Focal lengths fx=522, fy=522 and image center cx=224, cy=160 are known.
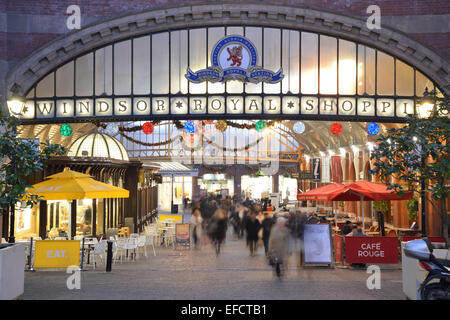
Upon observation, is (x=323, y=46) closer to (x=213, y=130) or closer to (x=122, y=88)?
(x=122, y=88)

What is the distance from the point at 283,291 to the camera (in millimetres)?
11562

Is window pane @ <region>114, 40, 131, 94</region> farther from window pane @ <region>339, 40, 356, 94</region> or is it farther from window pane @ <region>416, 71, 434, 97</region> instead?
window pane @ <region>416, 71, 434, 97</region>

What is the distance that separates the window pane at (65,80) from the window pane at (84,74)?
256 millimetres

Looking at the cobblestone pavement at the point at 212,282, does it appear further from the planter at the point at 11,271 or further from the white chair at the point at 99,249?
the planter at the point at 11,271

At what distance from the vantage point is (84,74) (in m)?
19.3

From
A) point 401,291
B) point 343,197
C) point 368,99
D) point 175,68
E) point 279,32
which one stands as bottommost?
point 401,291

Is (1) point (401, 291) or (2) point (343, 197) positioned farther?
(2) point (343, 197)

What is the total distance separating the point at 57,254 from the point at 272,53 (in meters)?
10.3

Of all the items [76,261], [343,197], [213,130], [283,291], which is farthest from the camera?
[213,130]

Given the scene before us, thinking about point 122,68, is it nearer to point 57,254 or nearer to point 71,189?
point 71,189

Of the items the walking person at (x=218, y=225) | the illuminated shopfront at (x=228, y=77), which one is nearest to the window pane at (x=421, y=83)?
the illuminated shopfront at (x=228, y=77)

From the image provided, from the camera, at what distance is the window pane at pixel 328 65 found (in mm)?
19266

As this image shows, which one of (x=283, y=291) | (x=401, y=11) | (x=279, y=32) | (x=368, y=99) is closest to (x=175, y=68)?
(x=279, y=32)
